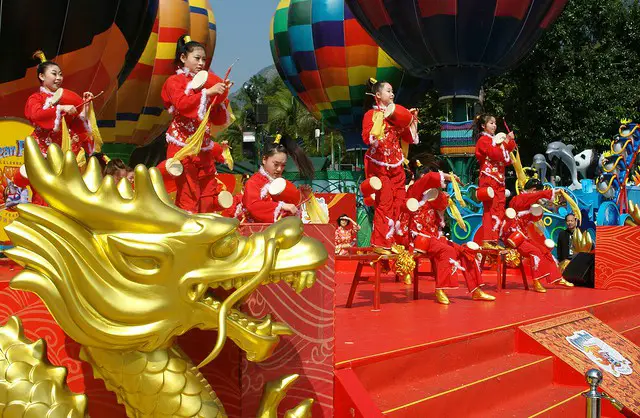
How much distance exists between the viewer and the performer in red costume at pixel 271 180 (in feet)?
12.7

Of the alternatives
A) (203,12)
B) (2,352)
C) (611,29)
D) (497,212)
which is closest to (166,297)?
(2,352)

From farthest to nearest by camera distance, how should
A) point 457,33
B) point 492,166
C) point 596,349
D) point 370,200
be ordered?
1. point 457,33
2. point 492,166
3. point 370,200
4. point 596,349

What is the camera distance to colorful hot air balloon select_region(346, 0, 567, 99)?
12039mm

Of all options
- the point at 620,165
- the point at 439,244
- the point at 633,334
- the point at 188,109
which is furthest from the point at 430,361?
the point at 620,165

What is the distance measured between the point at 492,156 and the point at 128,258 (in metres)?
5.69

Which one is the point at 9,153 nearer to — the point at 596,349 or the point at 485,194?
the point at 485,194

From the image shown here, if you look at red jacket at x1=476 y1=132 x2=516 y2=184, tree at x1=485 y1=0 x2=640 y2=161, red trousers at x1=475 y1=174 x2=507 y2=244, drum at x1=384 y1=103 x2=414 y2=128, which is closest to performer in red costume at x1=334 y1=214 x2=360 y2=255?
red trousers at x1=475 y1=174 x2=507 y2=244

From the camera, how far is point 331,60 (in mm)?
17578

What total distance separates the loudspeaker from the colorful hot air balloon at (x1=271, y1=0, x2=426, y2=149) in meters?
10.4

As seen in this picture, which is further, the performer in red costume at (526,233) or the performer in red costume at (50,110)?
the performer in red costume at (526,233)

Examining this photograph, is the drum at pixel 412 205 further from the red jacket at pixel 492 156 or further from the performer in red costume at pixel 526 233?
the red jacket at pixel 492 156

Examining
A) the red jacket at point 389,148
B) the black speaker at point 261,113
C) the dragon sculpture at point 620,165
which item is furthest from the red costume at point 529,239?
the dragon sculpture at point 620,165

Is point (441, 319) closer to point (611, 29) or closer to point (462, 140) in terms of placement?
point (462, 140)

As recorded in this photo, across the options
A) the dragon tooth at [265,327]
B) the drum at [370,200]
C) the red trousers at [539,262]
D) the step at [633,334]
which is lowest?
the step at [633,334]
